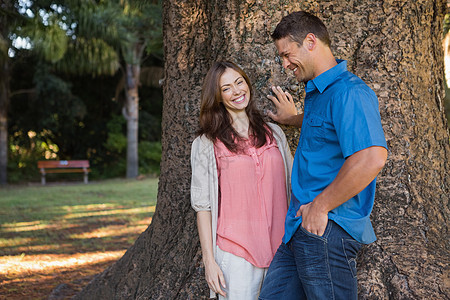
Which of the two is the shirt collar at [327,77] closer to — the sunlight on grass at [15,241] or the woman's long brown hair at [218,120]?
the woman's long brown hair at [218,120]

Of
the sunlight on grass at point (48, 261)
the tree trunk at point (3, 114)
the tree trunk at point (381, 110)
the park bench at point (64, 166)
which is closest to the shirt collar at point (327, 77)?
the tree trunk at point (381, 110)

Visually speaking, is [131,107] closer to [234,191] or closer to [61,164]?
[61,164]

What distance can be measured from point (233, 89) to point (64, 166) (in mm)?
19599

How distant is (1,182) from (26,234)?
11632mm

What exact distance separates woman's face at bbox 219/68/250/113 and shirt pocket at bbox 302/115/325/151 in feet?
2.09

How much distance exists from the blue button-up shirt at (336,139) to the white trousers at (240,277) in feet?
1.42

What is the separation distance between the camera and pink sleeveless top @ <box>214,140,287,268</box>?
2537 mm

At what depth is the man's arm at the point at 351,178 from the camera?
72.9 inches

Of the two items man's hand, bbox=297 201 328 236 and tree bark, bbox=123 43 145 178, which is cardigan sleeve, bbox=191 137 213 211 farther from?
tree bark, bbox=123 43 145 178

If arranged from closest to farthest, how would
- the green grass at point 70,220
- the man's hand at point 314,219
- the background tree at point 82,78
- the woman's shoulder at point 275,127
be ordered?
the man's hand at point 314,219 → the woman's shoulder at point 275,127 → the green grass at point 70,220 → the background tree at point 82,78

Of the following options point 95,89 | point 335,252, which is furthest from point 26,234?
point 95,89

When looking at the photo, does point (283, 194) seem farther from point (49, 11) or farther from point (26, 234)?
point (49, 11)

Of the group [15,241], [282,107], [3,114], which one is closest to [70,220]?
[15,241]

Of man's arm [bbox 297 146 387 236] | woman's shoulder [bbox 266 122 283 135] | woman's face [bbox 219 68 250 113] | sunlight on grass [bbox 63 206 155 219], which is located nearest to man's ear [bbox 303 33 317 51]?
man's arm [bbox 297 146 387 236]
